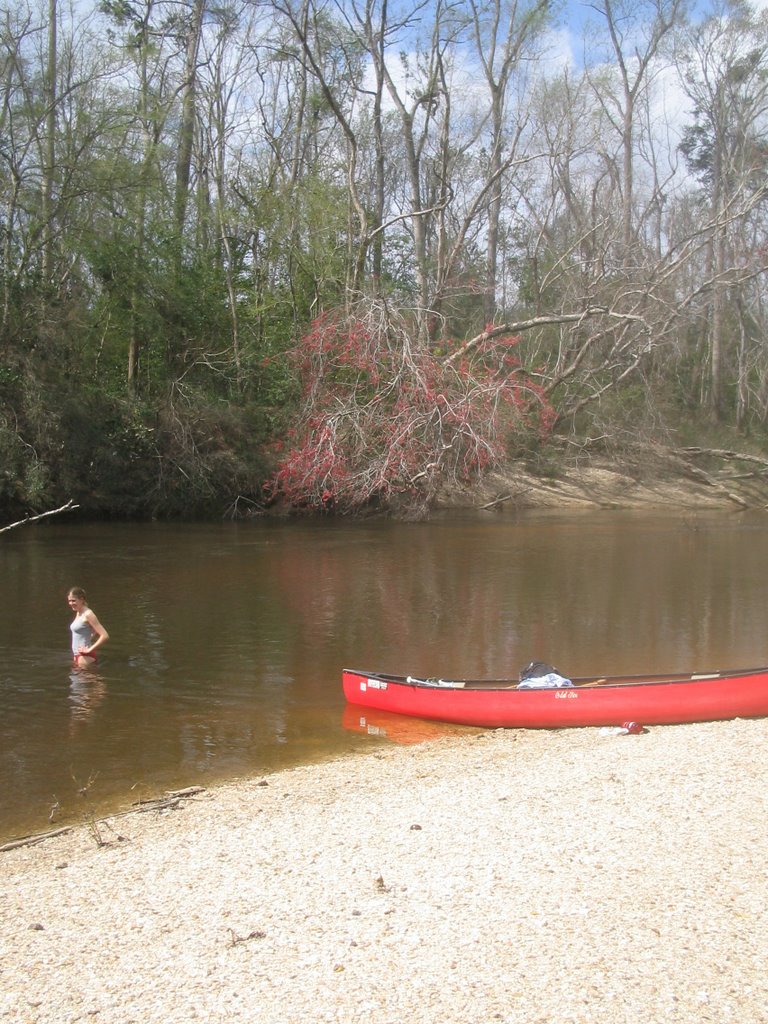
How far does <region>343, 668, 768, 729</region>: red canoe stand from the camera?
367 inches

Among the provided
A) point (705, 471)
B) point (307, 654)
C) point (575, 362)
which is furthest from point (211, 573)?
point (705, 471)

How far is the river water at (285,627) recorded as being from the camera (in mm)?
8953

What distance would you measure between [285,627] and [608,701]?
244 inches

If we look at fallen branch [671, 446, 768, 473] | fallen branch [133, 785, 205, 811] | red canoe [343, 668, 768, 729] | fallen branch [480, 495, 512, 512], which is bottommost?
fallen branch [133, 785, 205, 811]

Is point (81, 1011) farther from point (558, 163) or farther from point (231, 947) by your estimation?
point (558, 163)

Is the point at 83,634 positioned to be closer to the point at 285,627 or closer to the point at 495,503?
the point at 285,627

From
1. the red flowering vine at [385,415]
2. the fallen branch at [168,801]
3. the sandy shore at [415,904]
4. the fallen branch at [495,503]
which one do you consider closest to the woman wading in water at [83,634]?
the fallen branch at [168,801]

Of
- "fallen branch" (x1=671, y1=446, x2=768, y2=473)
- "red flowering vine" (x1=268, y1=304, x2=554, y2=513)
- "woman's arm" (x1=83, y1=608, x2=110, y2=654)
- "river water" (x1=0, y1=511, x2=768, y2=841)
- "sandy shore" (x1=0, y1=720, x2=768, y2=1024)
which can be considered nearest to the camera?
"sandy shore" (x1=0, y1=720, x2=768, y2=1024)

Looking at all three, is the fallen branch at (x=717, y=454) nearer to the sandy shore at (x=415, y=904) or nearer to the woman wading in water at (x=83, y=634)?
the woman wading in water at (x=83, y=634)

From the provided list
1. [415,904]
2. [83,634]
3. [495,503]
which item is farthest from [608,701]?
[495,503]

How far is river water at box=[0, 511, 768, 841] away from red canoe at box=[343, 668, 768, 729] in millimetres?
680

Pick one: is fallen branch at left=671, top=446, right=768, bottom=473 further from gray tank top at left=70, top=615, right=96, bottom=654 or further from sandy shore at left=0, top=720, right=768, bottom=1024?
sandy shore at left=0, top=720, right=768, bottom=1024

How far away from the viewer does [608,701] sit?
935cm

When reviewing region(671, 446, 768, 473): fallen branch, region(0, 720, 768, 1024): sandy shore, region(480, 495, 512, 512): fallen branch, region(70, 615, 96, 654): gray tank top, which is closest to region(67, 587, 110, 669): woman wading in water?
region(70, 615, 96, 654): gray tank top
